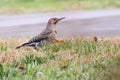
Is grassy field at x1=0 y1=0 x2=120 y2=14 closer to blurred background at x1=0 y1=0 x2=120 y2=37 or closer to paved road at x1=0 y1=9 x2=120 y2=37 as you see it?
blurred background at x1=0 y1=0 x2=120 y2=37

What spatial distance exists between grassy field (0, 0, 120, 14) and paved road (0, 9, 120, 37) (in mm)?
1021

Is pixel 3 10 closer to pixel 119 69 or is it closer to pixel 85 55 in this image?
pixel 85 55

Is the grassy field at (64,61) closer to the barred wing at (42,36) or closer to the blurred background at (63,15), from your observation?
the barred wing at (42,36)

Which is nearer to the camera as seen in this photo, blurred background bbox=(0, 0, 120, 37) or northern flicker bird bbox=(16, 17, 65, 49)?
northern flicker bird bbox=(16, 17, 65, 49)

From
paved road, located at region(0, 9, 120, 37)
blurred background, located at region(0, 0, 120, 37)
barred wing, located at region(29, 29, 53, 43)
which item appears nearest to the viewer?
barred wing, located at region(29, 29, 53, 43)

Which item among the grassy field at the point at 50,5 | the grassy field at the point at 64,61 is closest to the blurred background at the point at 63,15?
the grassy field at the point at 50,5

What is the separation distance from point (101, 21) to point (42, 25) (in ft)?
6.64

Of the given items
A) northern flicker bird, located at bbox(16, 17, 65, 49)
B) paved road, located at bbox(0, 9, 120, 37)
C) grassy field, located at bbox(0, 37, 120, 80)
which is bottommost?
paved road, located at bbox(0, 9, 120, 37)

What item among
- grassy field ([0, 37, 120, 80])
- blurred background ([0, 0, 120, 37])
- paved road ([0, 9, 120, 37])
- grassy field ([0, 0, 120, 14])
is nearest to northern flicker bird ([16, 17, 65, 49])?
grassy field ([0, 37, 120, 80])

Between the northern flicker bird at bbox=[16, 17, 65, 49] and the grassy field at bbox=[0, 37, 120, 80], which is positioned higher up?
the northern flicker bird at bbox=[16, 17, 65, 49]

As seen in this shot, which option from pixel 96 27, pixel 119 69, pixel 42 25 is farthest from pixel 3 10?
pixel 119 69

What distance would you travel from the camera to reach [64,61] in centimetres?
800

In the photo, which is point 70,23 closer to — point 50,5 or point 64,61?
point 50,5

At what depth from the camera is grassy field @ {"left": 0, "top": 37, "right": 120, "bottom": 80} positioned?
7.19 m
